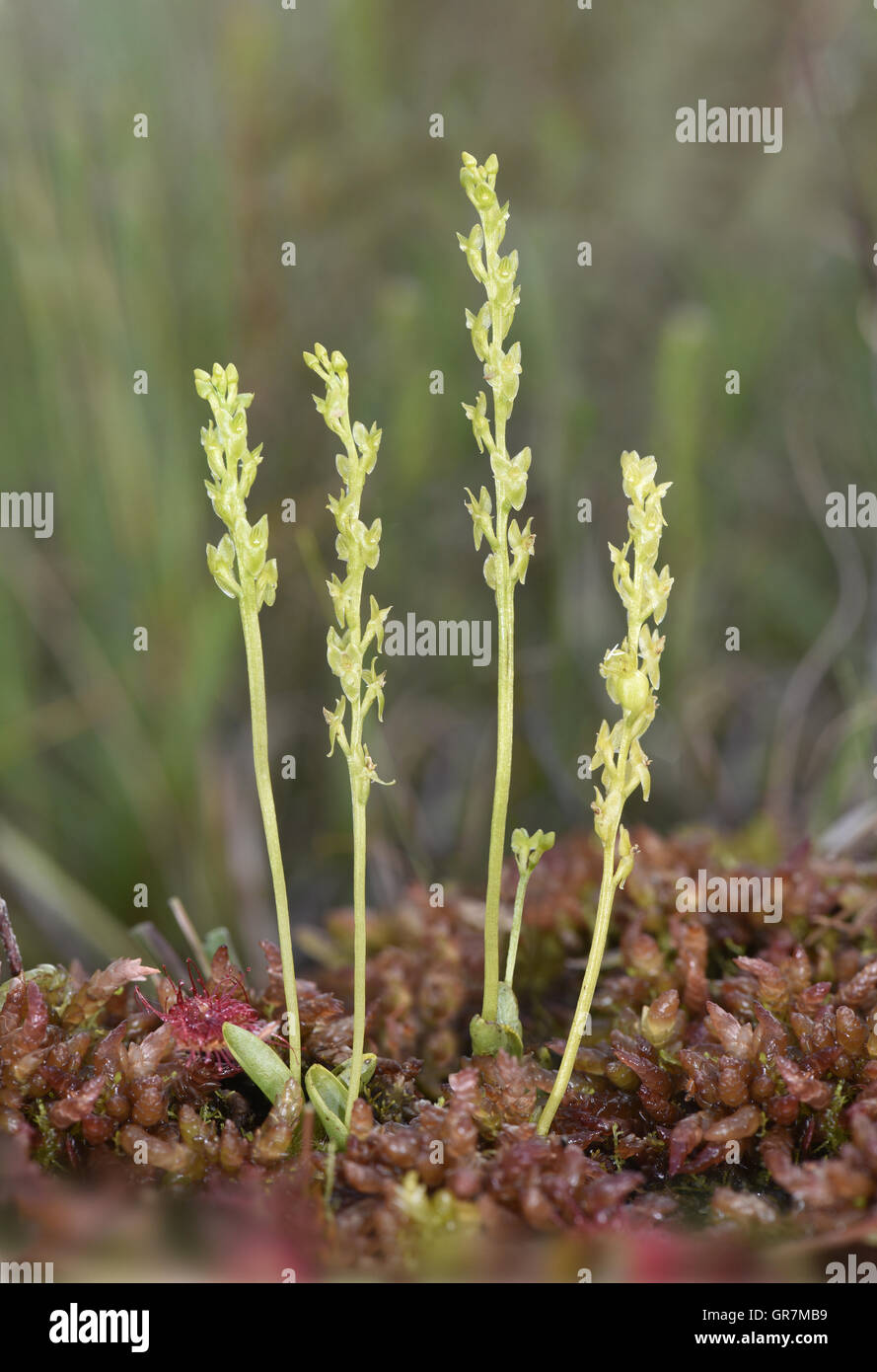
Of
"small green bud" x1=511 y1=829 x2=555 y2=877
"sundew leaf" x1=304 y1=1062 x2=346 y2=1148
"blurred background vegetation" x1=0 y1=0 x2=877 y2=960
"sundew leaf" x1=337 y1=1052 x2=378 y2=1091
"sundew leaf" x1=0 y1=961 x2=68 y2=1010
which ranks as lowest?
"sundew leaf" x1=304 y1=1062 x2=346 y2=1148

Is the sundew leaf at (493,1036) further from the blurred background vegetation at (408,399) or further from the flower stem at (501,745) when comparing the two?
the blurred background vegetation at (408,399)

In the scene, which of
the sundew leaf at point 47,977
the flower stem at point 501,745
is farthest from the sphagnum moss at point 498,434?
the sundew leaf at point 47,977

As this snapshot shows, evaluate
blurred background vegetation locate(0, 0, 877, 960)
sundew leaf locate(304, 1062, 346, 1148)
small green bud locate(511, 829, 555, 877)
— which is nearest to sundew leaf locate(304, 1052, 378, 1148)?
sundew leaf locate(304, 1062, 346, 1148)

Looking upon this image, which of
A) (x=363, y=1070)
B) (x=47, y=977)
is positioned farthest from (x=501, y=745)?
(x=47, y=977)

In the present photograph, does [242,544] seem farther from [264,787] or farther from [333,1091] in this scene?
[333,1091]

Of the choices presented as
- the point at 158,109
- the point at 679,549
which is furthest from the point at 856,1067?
the point at 158,109

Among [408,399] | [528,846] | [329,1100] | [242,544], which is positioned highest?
[408,399]

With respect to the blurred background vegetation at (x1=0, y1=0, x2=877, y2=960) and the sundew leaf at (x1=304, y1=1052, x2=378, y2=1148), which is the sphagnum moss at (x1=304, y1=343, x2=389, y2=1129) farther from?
the blurred background vegetation at (x1=0, y1=0, x2=877, y2=960)
